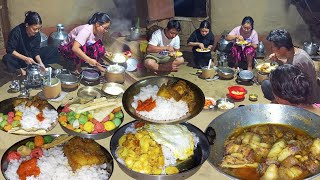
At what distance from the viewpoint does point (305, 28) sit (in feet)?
43.1

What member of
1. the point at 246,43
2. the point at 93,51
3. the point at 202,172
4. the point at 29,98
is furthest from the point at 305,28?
the point at 29,98

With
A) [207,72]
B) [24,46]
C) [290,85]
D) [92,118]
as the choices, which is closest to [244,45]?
[207,72]

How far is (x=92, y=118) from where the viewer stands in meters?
7.79

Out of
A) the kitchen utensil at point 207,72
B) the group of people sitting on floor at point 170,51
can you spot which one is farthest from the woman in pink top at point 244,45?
the kitchen utensil at point 207,72

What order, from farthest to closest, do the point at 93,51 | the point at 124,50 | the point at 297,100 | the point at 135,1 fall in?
the point at 135,1
the point at 124,50
the point at 93,51
the point at 297,100

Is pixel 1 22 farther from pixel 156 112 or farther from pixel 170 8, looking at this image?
pixel 156 112

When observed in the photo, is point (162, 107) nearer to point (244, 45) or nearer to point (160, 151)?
point (160, 151)

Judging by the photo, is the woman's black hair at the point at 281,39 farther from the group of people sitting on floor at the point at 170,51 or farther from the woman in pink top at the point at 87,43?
the woman in pink top at the point at 87,43

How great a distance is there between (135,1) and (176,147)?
8.66m

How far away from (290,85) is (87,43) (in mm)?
5914

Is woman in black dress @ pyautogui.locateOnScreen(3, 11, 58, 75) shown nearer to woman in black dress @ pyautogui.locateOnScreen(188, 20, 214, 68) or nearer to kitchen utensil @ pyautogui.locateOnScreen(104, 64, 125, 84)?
kitchen utensil @ pyautogui.locateOnScreen(104, 64, 125, 84)

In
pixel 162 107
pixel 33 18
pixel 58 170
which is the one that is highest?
pixel 33 18

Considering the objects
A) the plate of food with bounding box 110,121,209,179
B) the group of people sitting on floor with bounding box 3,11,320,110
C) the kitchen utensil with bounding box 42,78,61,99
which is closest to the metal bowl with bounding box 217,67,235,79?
the group of people sitting on floor with bounding box 3,11,320,110

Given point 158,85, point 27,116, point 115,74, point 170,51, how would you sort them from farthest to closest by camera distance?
point 170,51 < point 115,74 < point 27,116 < point 158,85
